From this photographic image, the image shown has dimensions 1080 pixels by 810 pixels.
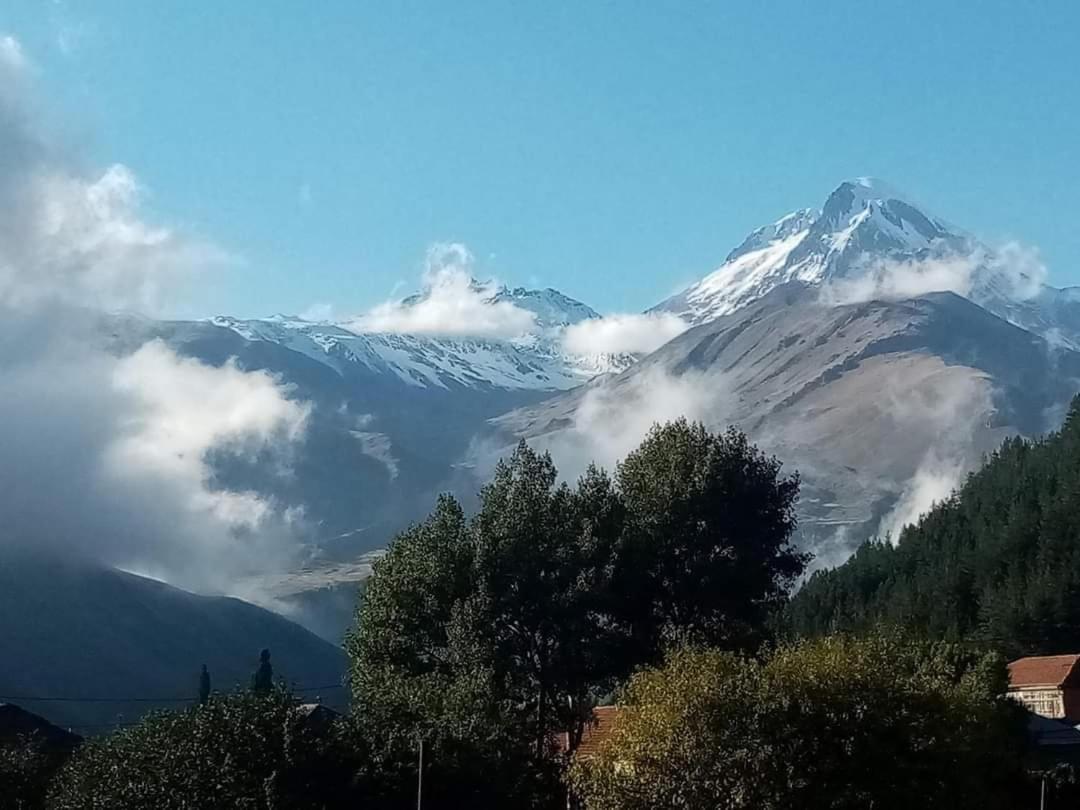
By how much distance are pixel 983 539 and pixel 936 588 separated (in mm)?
8080

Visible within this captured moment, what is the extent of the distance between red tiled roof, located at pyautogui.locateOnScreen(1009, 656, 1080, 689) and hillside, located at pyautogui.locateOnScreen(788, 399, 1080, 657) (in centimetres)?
463

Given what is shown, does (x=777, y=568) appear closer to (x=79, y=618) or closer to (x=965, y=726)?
(x=965, y=726)

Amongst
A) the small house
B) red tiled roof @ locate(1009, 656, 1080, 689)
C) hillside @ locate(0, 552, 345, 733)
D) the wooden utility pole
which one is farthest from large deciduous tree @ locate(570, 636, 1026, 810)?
hillside @ locate(0, 552, 345, 733)

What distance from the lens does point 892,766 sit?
34.8m

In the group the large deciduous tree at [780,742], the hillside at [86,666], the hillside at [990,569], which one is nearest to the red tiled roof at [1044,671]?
the hillside at [990,569]

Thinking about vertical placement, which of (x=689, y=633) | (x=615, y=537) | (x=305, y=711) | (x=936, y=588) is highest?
(x=936, y=588)

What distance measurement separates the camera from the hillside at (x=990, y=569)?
340ft

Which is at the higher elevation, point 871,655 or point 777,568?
point 777,568

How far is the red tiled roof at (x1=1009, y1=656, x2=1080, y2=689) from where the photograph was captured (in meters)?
85.6

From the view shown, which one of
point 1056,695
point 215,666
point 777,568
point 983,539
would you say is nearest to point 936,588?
point 983,539

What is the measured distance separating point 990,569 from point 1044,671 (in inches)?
1087

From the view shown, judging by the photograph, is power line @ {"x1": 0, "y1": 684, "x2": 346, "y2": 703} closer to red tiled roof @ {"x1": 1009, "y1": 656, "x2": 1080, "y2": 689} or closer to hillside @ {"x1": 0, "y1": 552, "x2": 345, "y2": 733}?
hillside @ {"x1": 0, "y1": 552, "x2": 345, "y2": 733}

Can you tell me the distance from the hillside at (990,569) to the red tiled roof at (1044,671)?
463cm

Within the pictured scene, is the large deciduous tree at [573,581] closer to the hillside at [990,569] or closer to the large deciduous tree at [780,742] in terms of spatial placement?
the large deciduous tree at [780,742]
